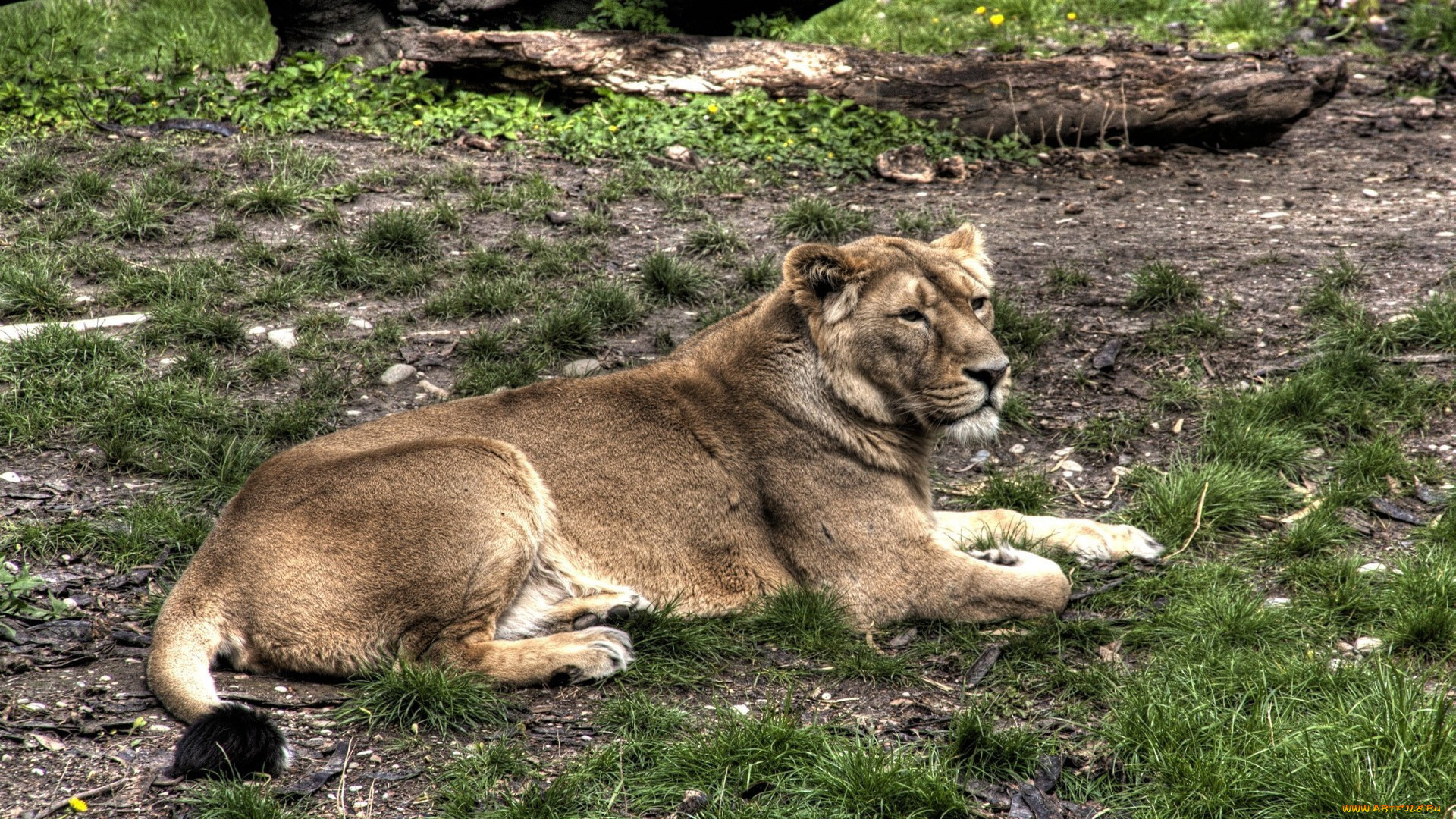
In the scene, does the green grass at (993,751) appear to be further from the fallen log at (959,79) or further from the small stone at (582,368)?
the fallen log at (959,79)

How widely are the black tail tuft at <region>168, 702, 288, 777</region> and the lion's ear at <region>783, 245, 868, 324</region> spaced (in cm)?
294

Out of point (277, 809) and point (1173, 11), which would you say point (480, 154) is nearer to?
point (277, 809)

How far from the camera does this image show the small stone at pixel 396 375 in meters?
7.77

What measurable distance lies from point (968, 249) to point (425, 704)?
345 cm

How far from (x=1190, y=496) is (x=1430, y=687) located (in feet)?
5.96

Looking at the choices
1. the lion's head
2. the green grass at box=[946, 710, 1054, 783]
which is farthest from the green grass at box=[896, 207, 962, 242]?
the green grass at box=[946, 710, 1054, 783]

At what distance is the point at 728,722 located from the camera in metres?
4.57

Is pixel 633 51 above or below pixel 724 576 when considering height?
above

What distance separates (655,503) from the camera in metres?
5.73

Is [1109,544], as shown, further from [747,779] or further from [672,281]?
[672,281]

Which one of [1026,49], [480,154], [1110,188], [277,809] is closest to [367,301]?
[480,154]

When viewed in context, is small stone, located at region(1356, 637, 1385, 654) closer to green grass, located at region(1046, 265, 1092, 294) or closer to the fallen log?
green grass, located at region(1046, 265, 1092, 294)

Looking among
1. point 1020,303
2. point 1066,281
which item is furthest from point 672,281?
point 1066,281

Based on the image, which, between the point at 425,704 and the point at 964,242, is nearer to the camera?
the point at 425,704
